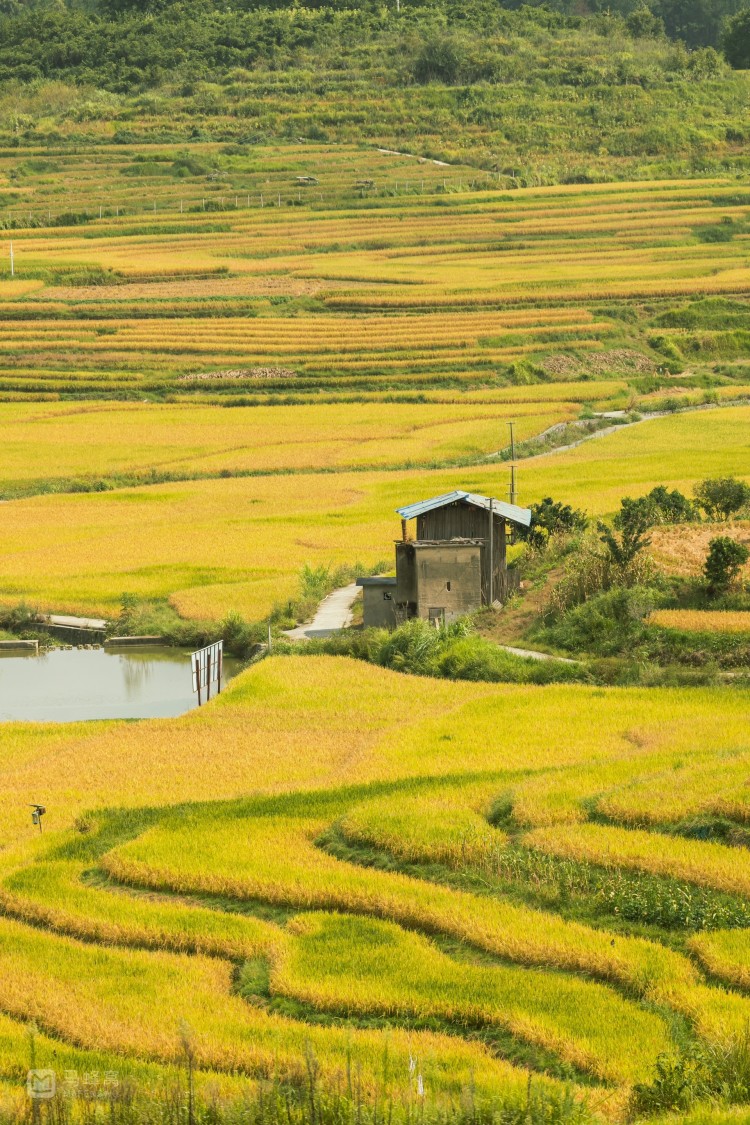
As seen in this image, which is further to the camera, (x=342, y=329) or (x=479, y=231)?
(x=479, y=231)

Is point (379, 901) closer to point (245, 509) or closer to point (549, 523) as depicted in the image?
point (549, 523)

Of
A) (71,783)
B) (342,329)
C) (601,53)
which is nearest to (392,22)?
(601,53)

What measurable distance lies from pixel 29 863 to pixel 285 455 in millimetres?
38803

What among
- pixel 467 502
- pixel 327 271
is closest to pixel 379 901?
pixel 467 502

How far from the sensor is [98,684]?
31953mm

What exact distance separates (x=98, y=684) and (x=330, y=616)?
5167 mm

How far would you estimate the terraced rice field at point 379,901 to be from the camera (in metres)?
13.5

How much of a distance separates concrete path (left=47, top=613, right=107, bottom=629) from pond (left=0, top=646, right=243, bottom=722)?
68cm

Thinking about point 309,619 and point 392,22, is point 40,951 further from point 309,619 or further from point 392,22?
point 392,22

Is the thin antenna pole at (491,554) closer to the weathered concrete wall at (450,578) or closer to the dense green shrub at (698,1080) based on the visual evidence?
the weathered concrete wall at (450,578)

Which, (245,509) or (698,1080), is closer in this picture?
(698,1080)

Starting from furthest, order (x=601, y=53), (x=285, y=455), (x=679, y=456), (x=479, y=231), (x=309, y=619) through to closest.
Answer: (x=601, y=53), (x=479, y=231), (x=285, y=455), (x=679, y=456), (x=309, y=619)

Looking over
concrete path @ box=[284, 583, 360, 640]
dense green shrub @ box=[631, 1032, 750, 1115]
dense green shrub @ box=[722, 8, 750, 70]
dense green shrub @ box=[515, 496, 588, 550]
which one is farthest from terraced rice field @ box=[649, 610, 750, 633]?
dense green shrub @ box=[722, 8, 750, 70]

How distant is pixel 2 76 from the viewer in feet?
434
